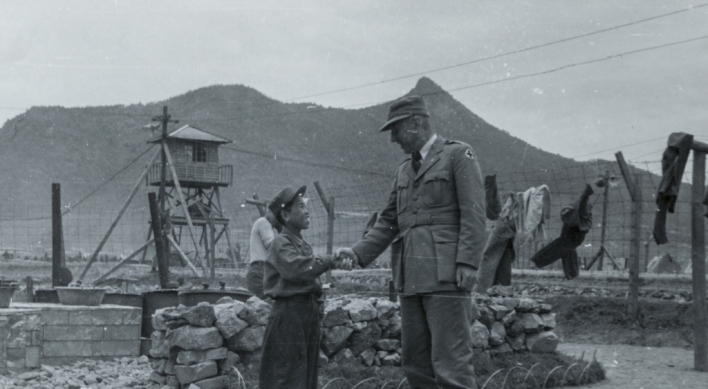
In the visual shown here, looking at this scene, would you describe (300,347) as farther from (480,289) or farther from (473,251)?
(480,289)

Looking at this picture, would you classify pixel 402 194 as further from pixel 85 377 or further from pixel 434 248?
pixel 85 377

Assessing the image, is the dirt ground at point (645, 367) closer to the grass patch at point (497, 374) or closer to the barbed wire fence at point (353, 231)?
the grass patch at point (497, 374)

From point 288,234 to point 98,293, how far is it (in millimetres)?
4708

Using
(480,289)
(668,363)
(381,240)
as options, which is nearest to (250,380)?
(381,240)

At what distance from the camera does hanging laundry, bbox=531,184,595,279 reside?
330 inches

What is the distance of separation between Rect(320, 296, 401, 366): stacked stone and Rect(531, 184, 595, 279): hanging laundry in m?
2.22

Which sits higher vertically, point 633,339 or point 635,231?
point 635,231

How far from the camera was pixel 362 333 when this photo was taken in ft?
23.4

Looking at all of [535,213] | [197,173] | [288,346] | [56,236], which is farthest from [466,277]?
[197,173]

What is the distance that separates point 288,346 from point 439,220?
1423 mm

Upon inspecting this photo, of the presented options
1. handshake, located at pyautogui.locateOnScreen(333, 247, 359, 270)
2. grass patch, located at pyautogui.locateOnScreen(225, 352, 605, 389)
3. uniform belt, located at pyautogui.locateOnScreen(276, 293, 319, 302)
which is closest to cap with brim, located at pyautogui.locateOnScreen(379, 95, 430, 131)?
handshake, located at pyautogui.locateOnScreen(333, 247, 359, 270)

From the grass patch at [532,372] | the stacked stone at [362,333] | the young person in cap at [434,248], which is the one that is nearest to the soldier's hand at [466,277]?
the young person in cap at [434,248]

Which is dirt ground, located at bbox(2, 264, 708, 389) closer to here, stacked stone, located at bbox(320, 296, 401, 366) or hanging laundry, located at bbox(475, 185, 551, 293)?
hanging laundry, located at bbox(475, 185, 551, 293)

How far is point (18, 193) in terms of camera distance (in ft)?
227
